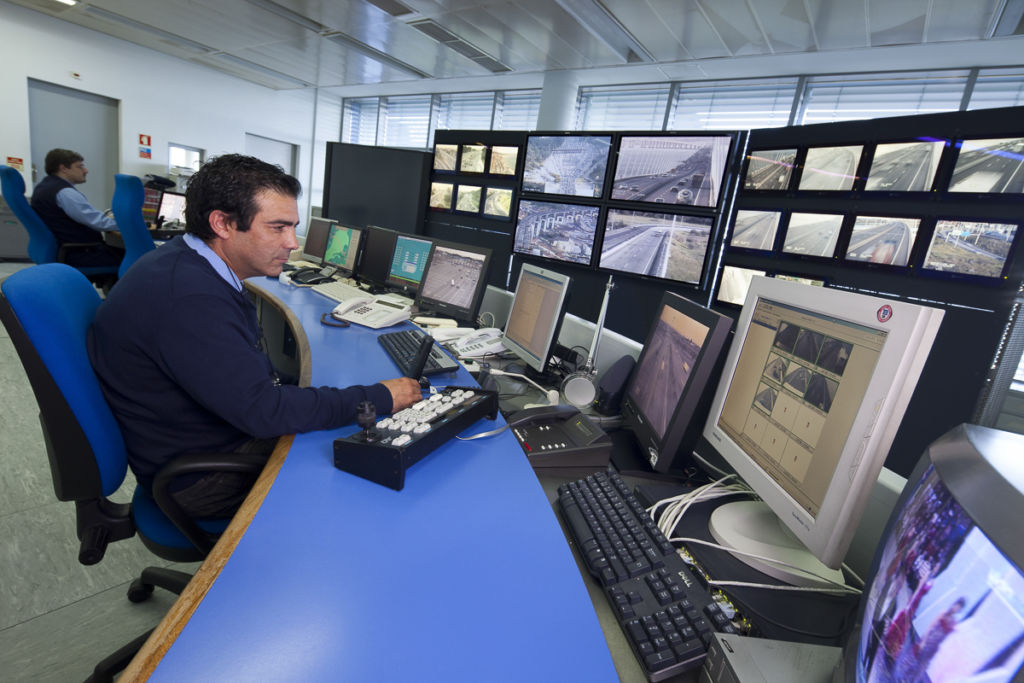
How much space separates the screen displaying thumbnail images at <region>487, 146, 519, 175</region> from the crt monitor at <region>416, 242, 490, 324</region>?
67.5 inches

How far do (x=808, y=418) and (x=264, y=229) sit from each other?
1322 mm

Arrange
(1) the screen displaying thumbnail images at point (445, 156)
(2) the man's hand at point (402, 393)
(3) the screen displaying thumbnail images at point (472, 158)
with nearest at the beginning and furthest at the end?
(2) the man's hand at point (402, 393), (3) the screen displaying thumbnail images at point (472, 158), (1) the screen displaying thumbnail images at point (445, 156)

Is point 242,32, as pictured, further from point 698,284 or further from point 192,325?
point 192,325

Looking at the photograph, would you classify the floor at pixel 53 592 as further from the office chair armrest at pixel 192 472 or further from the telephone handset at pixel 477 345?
the telephone handset at pixel 477 345

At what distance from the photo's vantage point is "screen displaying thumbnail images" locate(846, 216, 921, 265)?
223 centimetres

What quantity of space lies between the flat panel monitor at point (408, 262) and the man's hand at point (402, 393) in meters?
1.50

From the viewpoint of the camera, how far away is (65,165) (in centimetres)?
409

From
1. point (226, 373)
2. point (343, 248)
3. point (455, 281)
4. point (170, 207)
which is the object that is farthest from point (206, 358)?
point (170, 207)

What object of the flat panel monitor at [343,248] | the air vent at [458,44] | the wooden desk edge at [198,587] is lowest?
the wooden desk edge at [198,587]

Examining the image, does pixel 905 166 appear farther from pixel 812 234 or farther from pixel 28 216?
pixel 28 216

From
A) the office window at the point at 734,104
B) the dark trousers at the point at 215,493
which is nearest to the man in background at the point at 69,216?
the dark trousers at the point at 215,493

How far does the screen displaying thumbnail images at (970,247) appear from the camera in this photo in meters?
1.96

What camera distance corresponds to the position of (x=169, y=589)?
1.40 metres

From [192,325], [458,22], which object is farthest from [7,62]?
[192,325]
